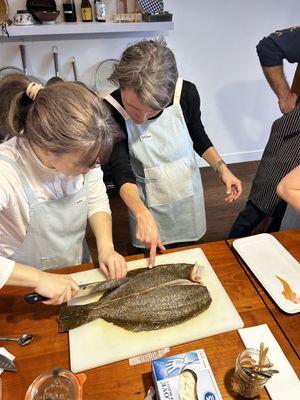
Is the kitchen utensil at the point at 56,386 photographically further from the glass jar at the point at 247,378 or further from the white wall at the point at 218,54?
the white wall at the point at 218,54

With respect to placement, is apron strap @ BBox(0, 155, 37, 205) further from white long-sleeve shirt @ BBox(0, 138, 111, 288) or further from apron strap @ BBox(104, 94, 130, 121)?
apron strap @ BBox(104, 94, 130, 121)

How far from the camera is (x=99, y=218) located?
1190 millimetres

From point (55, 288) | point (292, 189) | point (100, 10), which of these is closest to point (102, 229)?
point (55, 288)

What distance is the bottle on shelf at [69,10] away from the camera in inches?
88.7

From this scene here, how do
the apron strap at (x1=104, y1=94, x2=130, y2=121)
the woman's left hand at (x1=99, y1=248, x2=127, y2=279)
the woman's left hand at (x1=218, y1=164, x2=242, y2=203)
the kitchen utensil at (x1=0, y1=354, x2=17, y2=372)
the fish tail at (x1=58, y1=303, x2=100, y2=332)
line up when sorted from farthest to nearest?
the woman's left hand at (x1=218, y1=164, x2=242, y2=203) → the apron strap at (x1=104, y1=94, x2=130, y2=121) → the woman's left hand at (x1=99, y1=248, x2=127, y2=279) → the fish tail at (x1=58, y1=303, x2=100, y2=332) → the kitchen utensil at (x1=0, y1=354, x2=17, y2=372)

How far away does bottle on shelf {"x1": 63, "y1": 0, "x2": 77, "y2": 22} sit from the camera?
2254 millimetres

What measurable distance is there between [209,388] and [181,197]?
3.05ft

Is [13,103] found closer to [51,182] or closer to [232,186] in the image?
[51,182]

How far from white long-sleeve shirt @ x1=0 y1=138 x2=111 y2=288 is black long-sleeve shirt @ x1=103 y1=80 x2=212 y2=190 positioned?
0.88 ft

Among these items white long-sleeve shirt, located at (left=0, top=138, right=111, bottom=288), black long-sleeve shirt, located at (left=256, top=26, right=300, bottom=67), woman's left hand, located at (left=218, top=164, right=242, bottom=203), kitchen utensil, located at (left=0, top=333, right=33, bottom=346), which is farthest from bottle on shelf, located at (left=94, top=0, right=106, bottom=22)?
kitchen utensil, located at (left=0, top=333, right=33, bottom=346)

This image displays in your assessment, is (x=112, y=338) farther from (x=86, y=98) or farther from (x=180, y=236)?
(x=180, y=236)

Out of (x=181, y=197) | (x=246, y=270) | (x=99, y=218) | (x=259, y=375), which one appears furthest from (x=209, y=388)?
(x=181, y=197)

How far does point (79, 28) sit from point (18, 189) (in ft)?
5.62

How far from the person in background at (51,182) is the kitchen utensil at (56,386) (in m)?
0.19
